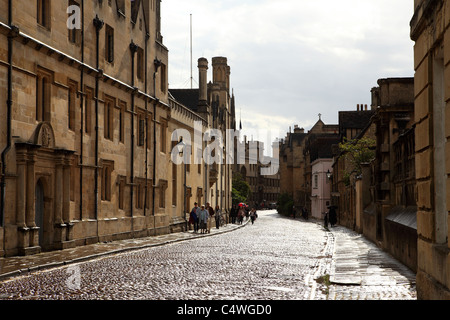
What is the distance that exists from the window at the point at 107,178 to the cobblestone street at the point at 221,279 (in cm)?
807

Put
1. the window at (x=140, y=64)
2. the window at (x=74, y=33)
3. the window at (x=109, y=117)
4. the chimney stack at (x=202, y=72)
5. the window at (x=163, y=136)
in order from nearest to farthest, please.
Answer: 1. the window at (x=74, y=33)
2. the window at (x=109, y=117)
3. the window at (x=140, y=64)
4. the window at (x=163, y=136)
5. the chimney stack at (x=202, y=72)

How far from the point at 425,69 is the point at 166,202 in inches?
1161

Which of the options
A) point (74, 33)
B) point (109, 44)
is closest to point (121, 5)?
point (109, 44)

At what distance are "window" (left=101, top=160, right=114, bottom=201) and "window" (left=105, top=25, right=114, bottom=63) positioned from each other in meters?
4.64

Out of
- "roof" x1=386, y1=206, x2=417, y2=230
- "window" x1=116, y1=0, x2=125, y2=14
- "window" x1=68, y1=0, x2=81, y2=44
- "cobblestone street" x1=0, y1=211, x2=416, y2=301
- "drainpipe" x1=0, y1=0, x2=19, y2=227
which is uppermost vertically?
"window" x1=116, y1=0, x2=125, y2=14

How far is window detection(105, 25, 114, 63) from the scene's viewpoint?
29.4 metres

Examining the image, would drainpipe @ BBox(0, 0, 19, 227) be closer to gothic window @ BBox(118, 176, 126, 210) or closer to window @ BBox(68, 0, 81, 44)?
window @ BBox(68, 0, 81, 44)

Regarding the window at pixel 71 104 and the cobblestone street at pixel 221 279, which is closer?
the cobblestone street at pixel 221 279

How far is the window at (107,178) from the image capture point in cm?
2898

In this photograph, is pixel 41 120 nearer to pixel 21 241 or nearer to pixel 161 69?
pixel 21 241

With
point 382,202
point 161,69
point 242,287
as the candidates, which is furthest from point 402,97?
point 161,69

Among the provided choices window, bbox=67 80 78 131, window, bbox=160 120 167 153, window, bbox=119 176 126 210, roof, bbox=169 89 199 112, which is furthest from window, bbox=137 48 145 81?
roof, bbox=169 89 199 112

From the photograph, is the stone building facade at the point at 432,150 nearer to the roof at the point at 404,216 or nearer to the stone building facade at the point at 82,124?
the roof at the point at 404,216

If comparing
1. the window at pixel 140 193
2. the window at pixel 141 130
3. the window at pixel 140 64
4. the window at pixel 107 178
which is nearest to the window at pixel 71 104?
the window at pixel 107 178
